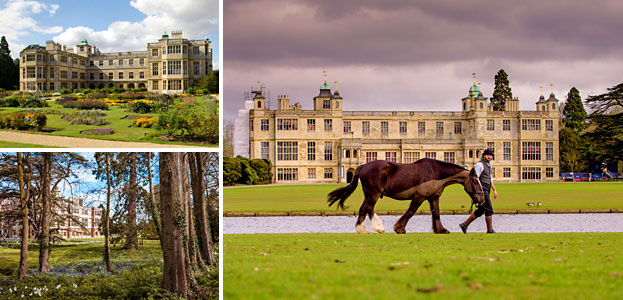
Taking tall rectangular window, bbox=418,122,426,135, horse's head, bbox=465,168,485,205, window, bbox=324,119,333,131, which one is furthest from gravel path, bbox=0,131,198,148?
tall rectangular window, bbox=418,122,426,135

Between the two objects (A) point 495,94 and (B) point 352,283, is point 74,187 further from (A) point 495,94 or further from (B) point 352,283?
(A) point 495,94

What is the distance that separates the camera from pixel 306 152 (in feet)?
160

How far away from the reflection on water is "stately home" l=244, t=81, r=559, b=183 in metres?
31.9

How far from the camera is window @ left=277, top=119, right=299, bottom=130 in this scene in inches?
1921

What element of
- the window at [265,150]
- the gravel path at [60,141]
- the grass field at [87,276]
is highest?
the window at [265,150]

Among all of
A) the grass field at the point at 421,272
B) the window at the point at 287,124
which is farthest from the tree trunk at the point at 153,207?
the window at the point at 287,124

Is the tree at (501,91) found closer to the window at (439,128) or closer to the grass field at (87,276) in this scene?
the window at (439,128)

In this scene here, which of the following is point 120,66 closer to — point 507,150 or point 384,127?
point 384,127

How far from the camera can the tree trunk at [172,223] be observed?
6.95 m

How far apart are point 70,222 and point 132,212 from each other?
0.79 meters

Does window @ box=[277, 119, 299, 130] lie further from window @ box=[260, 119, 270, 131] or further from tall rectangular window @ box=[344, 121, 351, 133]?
tall rectangular window @ box=[344, 121, 351, 133]

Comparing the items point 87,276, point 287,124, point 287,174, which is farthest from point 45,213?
point 287,124

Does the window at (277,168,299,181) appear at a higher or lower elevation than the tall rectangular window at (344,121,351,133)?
lower

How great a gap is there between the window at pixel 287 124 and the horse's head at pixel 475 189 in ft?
128
